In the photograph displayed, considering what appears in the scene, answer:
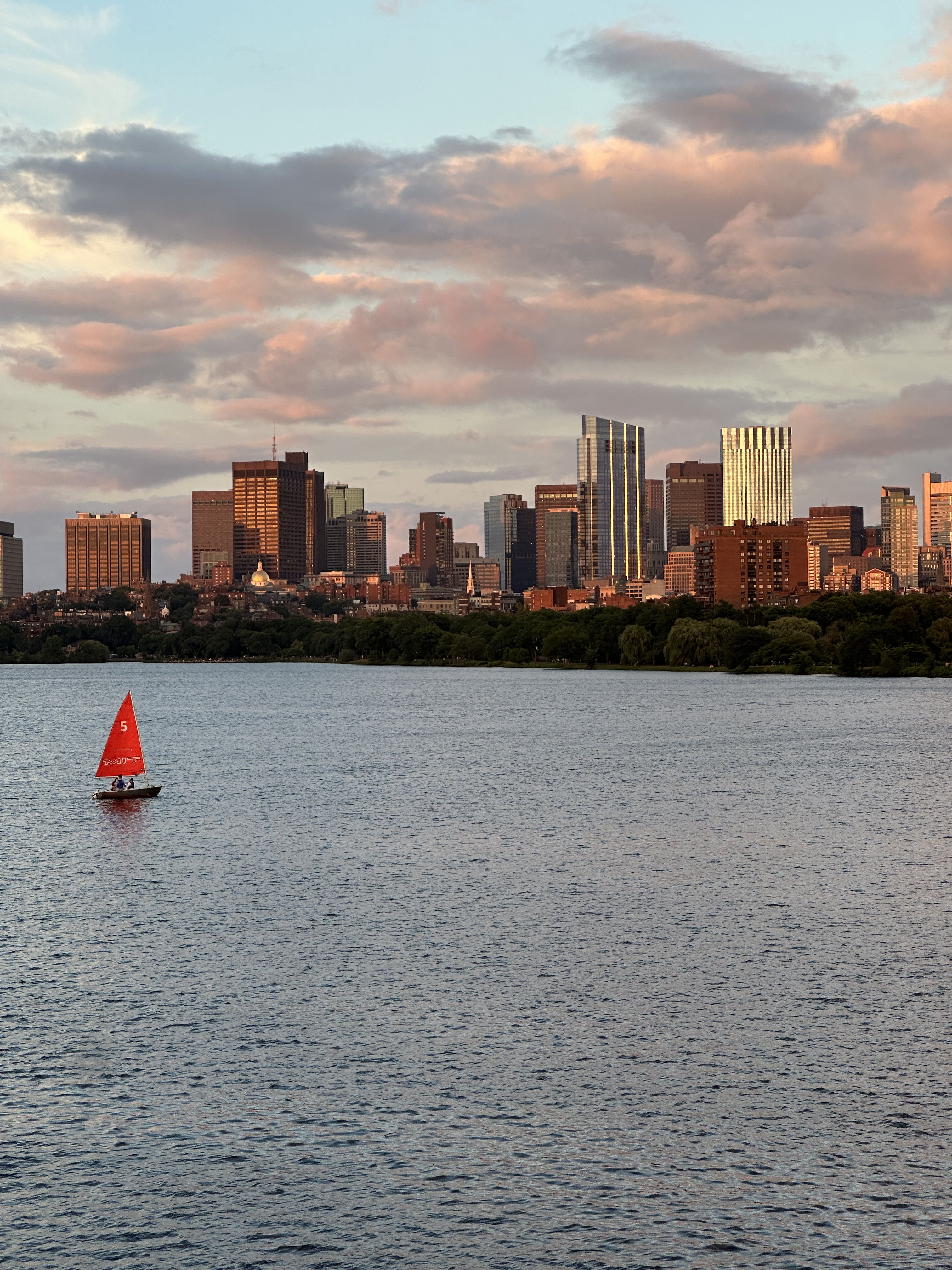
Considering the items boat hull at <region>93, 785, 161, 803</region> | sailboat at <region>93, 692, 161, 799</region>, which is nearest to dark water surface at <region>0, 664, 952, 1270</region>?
boat hull at <region>93, 785, 161, 803</region>

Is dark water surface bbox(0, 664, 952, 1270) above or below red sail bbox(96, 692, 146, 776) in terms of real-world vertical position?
below

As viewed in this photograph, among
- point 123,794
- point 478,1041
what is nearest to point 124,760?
point 123,794

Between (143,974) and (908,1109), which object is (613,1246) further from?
(143,974)

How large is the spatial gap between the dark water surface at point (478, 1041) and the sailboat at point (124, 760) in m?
10.1

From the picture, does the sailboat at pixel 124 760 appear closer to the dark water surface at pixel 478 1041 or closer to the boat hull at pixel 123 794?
the boat hull at pixel 123 794

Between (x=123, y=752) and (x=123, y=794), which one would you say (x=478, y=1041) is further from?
(x=123, y=752)

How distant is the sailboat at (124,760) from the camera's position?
97.3 meters

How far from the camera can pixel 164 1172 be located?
30.1 m

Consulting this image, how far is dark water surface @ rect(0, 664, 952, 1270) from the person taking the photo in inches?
1083

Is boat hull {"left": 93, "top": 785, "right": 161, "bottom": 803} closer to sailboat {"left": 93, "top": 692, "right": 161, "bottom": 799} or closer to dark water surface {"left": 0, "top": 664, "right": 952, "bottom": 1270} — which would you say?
sailboat {"left": 93, "top": 692, "right": 161, "bottom": 799}

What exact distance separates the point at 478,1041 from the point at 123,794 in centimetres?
6309

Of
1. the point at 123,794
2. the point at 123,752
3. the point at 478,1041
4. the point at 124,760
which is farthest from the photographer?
the point at 123,752

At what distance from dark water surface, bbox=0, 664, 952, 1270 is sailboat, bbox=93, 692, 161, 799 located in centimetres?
1014

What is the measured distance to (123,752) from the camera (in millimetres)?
100188
